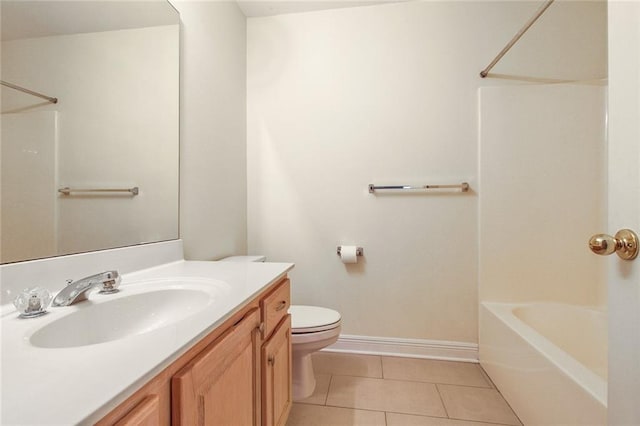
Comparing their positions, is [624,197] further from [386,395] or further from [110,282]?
[386,395]

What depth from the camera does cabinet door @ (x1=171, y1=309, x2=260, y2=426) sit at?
21.0 inches

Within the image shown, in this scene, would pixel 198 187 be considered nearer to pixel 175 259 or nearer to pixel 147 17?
pixel 175 259

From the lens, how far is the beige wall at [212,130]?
1437mm

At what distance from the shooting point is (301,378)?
5.03 ft

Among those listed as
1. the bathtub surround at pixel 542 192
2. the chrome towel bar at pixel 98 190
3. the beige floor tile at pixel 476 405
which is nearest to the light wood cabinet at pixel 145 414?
the chrome towel bar at pixel 98 190

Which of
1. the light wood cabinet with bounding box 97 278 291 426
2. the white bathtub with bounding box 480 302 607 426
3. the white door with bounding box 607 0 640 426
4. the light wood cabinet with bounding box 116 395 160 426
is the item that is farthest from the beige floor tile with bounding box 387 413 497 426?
the light wood cabinet with bounding box 116 395 160 426

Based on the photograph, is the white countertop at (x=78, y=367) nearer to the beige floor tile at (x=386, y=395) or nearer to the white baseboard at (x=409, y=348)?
the beige floor tile at (x=386, y=395)

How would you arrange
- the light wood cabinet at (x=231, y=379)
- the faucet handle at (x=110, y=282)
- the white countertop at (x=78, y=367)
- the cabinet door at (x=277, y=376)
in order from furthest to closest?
the cabinet door at (x=277, y=376)
the faucet handle at (x=110, y=282)
the light wood cabinet at (x=231, y=379)
the white countertop at (x=78, y=367)

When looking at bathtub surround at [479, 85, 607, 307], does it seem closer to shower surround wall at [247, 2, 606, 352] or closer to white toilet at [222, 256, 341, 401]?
shower surround wall at [247, 2, 606, 352]

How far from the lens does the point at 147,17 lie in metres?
1.20

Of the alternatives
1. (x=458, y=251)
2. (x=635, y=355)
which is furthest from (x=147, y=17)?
(x=458, y=251)

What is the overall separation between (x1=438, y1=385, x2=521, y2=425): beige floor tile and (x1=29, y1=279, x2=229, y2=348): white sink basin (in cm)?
136

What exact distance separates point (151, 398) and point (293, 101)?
6.38 ft

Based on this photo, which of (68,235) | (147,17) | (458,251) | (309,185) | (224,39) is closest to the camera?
(68,235)
